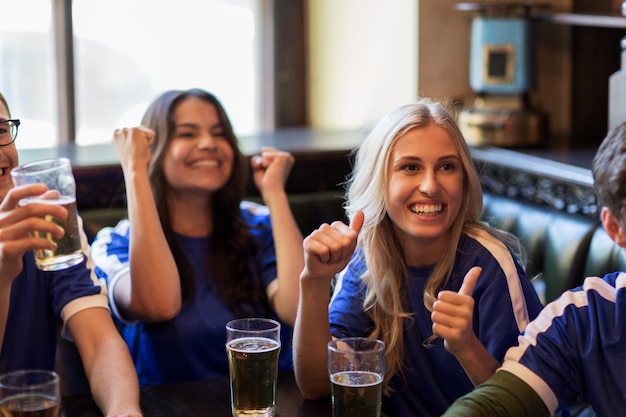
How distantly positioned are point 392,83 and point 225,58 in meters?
0.78

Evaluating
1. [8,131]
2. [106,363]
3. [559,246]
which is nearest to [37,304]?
[106,363]

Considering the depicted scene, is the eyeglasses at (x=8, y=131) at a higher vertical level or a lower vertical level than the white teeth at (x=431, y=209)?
higher

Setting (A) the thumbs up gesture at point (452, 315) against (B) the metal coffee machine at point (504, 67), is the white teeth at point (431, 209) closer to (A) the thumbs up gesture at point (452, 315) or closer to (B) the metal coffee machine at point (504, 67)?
(A) the thumbs up gesture at point (452, 315)

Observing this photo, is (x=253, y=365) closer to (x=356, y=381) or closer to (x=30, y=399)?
(x=356, y=381)

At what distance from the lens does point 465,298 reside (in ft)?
4.84

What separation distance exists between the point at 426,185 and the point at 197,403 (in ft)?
1.95

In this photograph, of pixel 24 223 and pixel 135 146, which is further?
pixel 135 146

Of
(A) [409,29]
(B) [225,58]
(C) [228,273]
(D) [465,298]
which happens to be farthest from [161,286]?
(B) [225,58]

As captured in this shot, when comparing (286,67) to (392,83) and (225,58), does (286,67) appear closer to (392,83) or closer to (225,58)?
(225,58)

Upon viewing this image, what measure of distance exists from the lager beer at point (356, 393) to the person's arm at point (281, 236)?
779mm

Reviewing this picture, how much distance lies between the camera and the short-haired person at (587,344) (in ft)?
4.78

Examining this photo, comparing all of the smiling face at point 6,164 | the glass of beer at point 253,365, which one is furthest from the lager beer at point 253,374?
the smiling face at point 6,164

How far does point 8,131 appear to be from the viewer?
5.97 feet

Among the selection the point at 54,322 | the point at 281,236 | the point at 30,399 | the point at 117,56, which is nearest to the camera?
the point at 30,399
